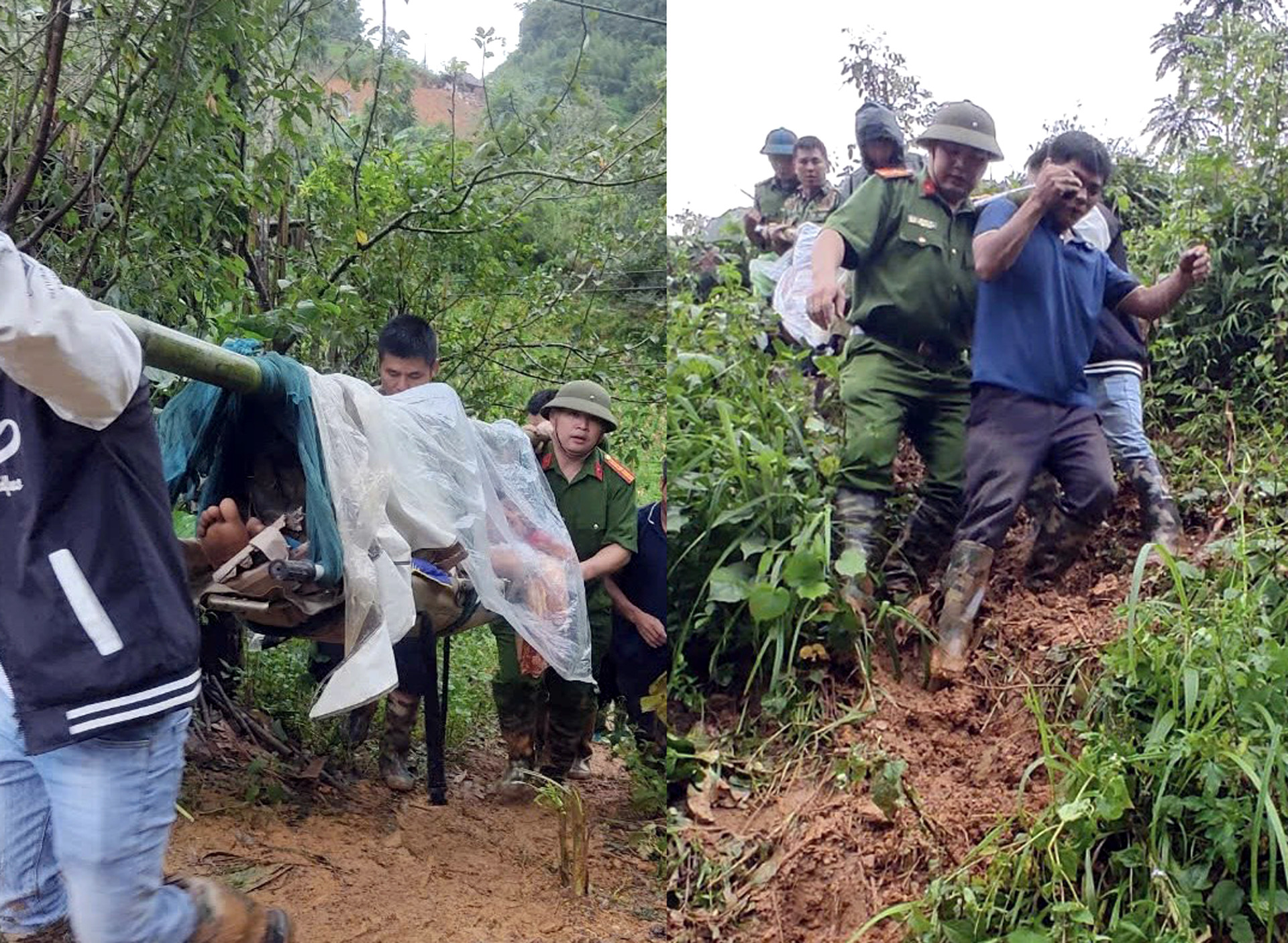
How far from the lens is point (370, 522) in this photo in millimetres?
2086

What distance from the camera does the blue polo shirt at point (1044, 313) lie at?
6.88ft

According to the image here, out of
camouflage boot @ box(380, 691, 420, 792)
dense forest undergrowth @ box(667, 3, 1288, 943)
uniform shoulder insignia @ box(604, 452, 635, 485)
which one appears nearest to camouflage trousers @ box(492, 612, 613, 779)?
camouflage boot @ box(380, 691, 420, 792)

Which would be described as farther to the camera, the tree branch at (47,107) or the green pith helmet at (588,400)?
the green pith helmet at (588,400)

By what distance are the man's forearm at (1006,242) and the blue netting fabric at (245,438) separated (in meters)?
1.25

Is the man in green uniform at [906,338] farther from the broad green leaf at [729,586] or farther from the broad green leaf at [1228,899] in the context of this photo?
the broad green leaf at [1228,899]

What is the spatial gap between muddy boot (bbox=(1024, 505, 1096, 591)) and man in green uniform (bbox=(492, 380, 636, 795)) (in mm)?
754

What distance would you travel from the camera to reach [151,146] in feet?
7.46

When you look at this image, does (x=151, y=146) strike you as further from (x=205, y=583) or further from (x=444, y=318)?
(x=205, y=583)

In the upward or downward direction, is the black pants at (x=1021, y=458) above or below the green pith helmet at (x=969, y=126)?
below

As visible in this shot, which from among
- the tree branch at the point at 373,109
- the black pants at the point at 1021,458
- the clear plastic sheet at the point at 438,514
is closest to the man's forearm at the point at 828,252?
the black pants at the point at 1021,458

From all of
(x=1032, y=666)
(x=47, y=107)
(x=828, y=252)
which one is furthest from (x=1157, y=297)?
(x=47, y=107)

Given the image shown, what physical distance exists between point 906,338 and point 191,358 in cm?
128

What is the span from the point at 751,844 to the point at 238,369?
125 cm

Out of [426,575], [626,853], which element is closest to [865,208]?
[426,575]
